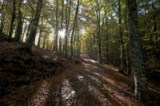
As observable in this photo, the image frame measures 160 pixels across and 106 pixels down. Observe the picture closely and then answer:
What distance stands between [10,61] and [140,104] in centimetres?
764

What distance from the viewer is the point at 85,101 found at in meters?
6.74

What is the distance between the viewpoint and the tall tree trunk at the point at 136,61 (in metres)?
7.23

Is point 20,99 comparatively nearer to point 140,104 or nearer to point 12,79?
point 12,79

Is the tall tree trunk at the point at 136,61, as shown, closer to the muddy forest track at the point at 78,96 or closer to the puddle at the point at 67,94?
the muddy forest track at the point at 78,96

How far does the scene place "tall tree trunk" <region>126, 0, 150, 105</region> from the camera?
23.7 ft

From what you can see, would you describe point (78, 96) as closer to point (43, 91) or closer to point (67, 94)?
point (67, 94)

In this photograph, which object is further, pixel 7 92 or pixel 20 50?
pixel 20 50

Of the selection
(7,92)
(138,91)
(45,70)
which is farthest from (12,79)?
(138,91)

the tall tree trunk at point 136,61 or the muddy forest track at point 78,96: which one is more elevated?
the tall tree trunk at point 136,61

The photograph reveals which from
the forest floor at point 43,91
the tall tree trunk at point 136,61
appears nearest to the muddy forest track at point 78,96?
the forest floor at point 43,91

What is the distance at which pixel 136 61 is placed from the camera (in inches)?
293

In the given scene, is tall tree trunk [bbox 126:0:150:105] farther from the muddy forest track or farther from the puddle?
the puddle

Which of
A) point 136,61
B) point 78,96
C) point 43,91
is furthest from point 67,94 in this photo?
point 136,61

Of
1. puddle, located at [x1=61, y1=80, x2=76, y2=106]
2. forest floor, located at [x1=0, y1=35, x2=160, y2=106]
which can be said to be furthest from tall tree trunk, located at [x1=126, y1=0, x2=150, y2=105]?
puddle, located at [x1=61, y1=80, x2=76, y2=106]
